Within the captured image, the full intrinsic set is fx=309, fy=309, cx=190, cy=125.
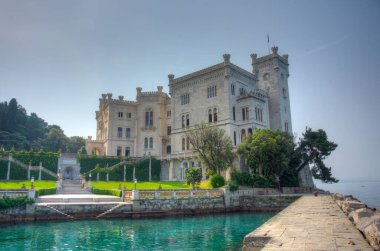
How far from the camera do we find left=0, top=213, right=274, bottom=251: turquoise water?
15273mm

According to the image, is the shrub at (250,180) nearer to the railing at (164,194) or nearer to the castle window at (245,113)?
the railing at (164,194)

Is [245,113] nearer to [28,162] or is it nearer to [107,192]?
[107,192]

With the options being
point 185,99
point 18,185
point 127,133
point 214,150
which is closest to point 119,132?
point 127,133

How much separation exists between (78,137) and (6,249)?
70271mm

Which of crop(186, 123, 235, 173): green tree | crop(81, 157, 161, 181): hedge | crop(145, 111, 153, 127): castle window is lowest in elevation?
crop(81, 157, 161, 181): hedge

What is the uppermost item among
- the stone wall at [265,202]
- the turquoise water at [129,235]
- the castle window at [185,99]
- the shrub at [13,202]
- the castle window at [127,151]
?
the castle window at [185,99]

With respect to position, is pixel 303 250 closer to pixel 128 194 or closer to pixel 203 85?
pixel 128 194

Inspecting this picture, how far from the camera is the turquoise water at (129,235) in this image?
50.1 ft

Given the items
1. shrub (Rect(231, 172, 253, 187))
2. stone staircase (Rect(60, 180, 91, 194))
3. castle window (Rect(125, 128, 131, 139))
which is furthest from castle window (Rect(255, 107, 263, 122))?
castle window (Rect(125, 128, 131, 139))

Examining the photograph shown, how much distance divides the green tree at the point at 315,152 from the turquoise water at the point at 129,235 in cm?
2063

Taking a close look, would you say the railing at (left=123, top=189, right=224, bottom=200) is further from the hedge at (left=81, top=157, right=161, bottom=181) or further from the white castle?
the hedge at (left=81, top=157, right=161, bottom=181)

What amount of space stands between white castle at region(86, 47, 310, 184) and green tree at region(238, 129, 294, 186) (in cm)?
488

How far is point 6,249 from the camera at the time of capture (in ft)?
47.6

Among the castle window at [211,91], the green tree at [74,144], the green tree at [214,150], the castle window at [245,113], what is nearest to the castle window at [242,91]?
the castle window at [245,113]
